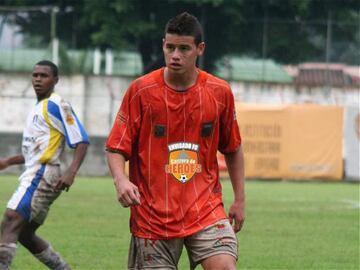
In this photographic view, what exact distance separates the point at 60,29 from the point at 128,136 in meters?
31.2

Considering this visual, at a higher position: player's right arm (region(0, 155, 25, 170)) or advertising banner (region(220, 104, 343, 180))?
player's right arm (region(0, 155, 25, 170))

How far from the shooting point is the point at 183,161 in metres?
7.16

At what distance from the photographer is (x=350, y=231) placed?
53.6 ft

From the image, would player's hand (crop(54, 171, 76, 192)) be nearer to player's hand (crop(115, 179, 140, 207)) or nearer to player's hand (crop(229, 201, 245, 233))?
player's hand (crop(229, 201, 245, 233))

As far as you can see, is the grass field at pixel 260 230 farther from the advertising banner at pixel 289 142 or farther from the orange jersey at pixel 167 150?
the orange jersey at pixel 167 150

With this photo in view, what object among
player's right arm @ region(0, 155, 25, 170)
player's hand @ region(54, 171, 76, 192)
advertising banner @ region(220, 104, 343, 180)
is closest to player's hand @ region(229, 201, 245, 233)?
player's hand @ region(54, 171, 76, 192)

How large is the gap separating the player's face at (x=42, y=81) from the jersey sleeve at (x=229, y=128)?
11.0ft

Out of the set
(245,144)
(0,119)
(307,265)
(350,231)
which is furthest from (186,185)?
(0,119)

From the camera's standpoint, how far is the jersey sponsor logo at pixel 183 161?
7.16m

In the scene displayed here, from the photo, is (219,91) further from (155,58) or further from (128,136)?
(155,58)

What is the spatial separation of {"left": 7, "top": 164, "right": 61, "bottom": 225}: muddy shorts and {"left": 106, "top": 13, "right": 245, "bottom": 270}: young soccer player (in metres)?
3.19

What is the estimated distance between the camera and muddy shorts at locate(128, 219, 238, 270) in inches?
279

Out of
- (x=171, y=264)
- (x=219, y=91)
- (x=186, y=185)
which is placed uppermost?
(x=219, y=91)

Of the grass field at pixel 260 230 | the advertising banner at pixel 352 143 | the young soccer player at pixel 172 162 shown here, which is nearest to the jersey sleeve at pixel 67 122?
the grass field at pixel 260 230
